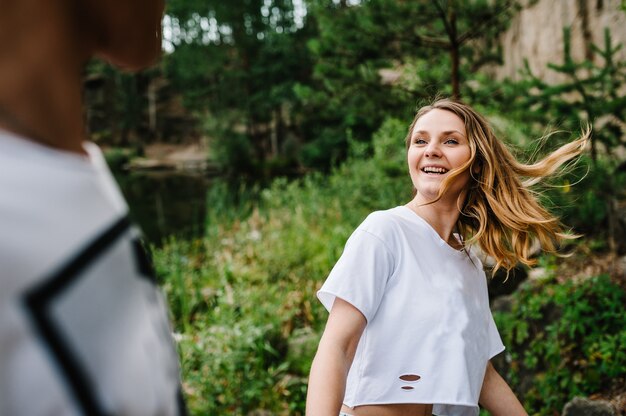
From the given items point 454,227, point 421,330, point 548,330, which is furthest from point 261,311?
point 421,330

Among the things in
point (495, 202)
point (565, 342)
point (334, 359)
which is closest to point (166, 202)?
point (565, 342)

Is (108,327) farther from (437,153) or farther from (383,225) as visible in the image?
(437,153)

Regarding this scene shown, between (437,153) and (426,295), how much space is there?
18.2 inches

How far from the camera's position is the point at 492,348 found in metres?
1.59

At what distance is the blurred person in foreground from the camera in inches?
15.7

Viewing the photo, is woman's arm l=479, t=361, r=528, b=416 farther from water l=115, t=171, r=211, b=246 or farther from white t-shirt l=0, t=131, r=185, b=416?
water l=115, t=171, r=211, b=246

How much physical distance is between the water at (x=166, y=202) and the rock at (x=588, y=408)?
7.29m

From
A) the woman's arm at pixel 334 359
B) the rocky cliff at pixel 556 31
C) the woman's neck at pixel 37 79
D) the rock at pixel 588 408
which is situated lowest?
the rock at pixel 588 408

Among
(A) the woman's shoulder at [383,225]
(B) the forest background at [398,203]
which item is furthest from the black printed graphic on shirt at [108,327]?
(B) the forest background at [398,203]

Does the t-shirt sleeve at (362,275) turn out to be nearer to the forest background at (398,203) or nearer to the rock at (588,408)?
the forest background at (398,203)

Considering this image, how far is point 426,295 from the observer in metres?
1.40

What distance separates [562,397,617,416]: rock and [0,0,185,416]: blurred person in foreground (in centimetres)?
298

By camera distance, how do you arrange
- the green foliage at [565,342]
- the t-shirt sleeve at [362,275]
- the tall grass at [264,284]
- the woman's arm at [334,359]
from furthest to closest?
the tall grass at [264,284]
the green foliage at [565,342]
the t-shirt sleeve at [362,275]
the woman's arm at [334,359]

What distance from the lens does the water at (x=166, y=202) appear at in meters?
11.2
